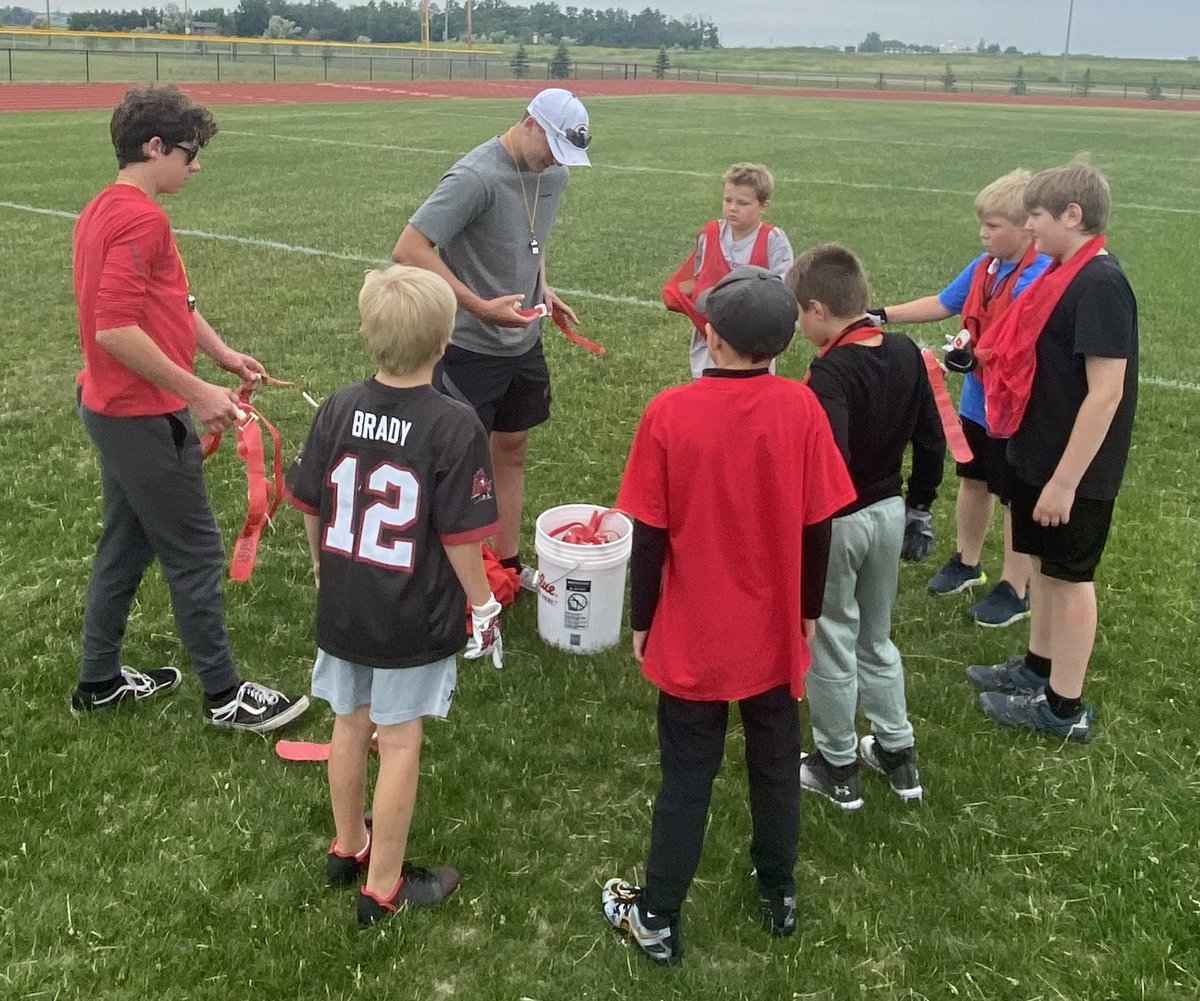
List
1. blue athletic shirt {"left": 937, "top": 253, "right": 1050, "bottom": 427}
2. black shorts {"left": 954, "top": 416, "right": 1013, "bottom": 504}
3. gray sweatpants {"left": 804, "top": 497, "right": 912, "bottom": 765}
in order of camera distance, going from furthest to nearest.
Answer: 1. blue athletic shirt {"left": 937, "top": 253, "right": 1050, "bottom": 427}
2. black shorts {"left": 954, "top": 416, "right": 1013, "bottom": 504}
3. gray sweatpants {"left": 804, "top": 497, "right": 912, "bottom": 765}

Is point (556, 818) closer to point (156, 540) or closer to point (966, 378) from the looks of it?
point (156, 540)

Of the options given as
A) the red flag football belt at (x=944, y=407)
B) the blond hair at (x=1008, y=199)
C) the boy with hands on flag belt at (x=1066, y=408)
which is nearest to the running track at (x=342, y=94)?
the blond hair at (x=1008, y=199)

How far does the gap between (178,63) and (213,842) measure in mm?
62287

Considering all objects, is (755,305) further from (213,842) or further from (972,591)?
(972,591)

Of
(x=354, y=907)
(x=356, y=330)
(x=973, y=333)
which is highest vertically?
(x=973, y=333)

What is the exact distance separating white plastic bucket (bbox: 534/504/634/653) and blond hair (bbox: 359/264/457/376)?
5.51 ft

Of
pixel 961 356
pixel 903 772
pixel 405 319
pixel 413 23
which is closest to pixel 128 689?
pixel 405 319

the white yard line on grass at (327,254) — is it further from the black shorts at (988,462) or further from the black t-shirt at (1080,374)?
the black t-shirt at (1080,374)

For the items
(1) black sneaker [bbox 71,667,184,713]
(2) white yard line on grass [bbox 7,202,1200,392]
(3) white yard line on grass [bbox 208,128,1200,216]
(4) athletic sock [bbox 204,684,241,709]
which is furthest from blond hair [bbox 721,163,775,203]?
(3) white yard line on grass [bbox 208,128,1200,216]

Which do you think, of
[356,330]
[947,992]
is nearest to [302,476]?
[947,992]

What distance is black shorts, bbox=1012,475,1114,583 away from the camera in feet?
12.0

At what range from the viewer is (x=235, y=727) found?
3.93m

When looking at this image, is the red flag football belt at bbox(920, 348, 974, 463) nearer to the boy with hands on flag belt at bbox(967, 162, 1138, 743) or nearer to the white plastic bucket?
the boy with hands on flag belt at bbox(967, 162, 1138, 743)

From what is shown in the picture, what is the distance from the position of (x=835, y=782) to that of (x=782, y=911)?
66 centimetres
